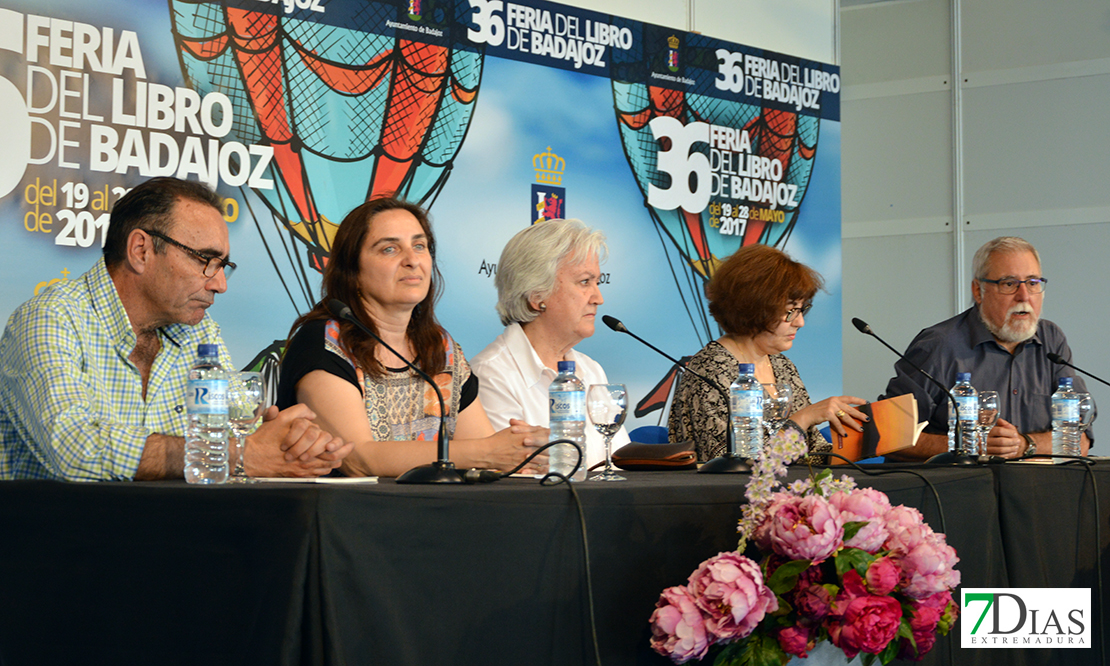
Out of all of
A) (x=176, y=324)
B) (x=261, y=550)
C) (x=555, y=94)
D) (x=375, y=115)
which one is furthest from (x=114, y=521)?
(x=555, y=94)

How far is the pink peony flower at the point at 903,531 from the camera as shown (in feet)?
4.57

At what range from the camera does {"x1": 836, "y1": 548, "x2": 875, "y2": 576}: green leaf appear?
1.33 metres

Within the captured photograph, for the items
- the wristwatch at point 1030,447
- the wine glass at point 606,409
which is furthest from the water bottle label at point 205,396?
the wristwatch at point 1030,447

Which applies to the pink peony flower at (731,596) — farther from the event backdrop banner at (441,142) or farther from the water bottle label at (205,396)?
the event backdrop banner at (441,142)

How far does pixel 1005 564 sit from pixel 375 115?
8.44 feet

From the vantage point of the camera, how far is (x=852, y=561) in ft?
4.41

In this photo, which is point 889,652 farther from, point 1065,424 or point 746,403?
point 1065,424

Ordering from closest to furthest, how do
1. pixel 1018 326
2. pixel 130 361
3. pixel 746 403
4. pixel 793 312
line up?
pixel 130 361 < pixel 746 403 < pixel 793 312 < pixel 1018 326

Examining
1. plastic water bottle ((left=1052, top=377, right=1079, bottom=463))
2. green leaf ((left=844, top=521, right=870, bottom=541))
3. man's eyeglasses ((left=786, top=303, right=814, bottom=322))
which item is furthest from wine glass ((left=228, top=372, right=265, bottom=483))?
plastic water bottle ((left=1052, top=377, right=1079, bottom=463))

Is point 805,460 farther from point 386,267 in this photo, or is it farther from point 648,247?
point 648,247

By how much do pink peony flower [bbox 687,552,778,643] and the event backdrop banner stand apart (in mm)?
2411

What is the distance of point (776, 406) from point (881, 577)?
3.01 ft

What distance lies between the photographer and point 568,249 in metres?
2.67

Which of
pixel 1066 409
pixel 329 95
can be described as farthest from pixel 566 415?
pixel 329 95
